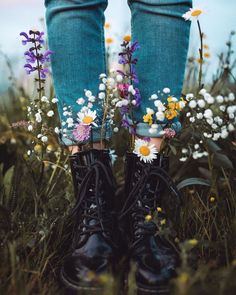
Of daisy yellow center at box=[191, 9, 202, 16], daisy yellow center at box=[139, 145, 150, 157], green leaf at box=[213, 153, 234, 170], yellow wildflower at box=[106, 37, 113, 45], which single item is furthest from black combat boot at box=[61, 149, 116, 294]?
yellow wildflower at box=[106, 37, 113, 45]

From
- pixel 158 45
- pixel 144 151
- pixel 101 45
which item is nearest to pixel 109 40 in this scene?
pixel 101 45

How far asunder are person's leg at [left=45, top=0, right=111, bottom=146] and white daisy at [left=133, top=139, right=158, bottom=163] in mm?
156

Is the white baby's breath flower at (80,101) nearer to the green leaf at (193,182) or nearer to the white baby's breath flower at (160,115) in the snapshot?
the white baby's breath flower at (160,115)

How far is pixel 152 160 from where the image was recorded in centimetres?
131

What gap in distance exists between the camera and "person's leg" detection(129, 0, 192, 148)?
1.30 m

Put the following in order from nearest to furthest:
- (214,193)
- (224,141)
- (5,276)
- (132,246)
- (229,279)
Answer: (229,279)
(5,276)
(132,246)
(214,193)
(224,141)

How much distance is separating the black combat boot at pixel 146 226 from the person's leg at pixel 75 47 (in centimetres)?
20

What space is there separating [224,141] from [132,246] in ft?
2.05

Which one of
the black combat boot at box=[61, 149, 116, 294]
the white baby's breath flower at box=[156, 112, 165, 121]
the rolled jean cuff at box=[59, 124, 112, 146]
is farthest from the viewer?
the rolled jean cuff at box=[59, 124, 112, 146]

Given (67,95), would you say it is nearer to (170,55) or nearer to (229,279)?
(170,55)

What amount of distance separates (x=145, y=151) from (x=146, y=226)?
0.21 meters

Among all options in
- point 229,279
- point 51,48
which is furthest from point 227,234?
point 51,48

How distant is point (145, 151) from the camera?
131cm

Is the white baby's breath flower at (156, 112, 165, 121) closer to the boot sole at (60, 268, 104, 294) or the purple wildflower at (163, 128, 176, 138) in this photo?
the purple wildflower at (163, 128, 176, 138)
